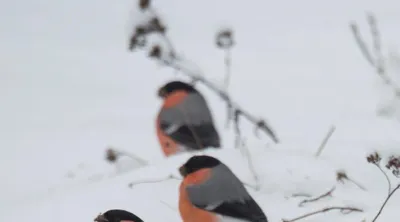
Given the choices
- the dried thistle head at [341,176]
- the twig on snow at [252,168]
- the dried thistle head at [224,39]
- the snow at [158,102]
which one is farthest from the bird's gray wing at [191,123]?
the dried thistle head at [341,176]

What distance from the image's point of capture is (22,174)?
7.79 meters

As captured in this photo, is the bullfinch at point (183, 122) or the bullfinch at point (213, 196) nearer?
the bullfinch at point (213, 196)

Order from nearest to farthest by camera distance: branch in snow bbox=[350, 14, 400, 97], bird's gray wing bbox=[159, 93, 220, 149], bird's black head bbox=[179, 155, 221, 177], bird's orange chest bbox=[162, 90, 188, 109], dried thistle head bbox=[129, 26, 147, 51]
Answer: bird's black head bbox=[179, 155, 221, 177] → dried thistle head bbox=[129, 26, 147, 51] → branch in snow bbox=[350, 14, 400, 97] → bird's gray wing bbox=[159, 93, 220, 149] → bird's orange chest bbox=[162, 90, 188, 109]

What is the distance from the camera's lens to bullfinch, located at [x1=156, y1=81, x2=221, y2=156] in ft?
22.2

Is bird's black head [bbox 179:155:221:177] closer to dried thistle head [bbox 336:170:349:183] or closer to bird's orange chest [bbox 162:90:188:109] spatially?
dried thistle head [bbox 336:170:349:183]

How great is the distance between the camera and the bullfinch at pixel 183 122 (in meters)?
6.76

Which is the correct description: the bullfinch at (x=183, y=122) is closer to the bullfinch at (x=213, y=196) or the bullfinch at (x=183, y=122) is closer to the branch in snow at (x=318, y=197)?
the bullfinch at (x=213, y=196)

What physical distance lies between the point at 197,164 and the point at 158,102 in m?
4.17

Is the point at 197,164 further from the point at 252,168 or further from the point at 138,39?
the point at 138,39

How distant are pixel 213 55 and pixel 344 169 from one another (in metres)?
4.81

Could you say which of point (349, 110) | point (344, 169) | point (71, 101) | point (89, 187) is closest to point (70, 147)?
point (71, 101)

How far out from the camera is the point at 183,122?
6922 mm

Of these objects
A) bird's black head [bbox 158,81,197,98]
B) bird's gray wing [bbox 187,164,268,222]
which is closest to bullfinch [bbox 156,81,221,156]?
bird's black head [bbox 158,81,197,98]

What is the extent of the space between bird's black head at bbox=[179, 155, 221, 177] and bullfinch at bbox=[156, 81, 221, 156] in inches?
53.7
